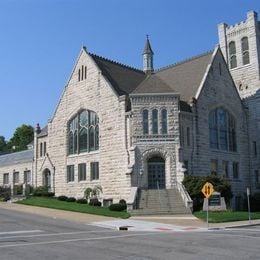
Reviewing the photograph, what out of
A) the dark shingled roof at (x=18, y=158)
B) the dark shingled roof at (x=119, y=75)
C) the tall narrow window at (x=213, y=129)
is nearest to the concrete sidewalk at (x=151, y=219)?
the tall narrow window at (x=213, y=129)

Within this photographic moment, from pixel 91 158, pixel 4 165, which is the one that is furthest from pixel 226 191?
pixel 4 165

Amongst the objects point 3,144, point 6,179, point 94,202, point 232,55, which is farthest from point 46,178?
point 3,144

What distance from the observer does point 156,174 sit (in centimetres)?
4009

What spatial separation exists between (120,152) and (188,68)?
45.4 feet

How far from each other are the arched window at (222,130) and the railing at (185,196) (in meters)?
7.93

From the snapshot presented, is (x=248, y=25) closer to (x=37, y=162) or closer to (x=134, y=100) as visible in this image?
(x=134, y=100)

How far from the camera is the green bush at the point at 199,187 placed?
36.9m

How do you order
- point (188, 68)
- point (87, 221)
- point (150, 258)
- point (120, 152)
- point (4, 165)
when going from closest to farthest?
point (150, 258)
point (87, 221)
point (120, 152)
point (188, 68)
point (4, 165)

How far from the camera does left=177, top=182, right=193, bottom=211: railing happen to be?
1391 inches

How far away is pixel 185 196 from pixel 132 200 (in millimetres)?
4445

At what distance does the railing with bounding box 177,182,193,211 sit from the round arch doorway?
5.77 feet

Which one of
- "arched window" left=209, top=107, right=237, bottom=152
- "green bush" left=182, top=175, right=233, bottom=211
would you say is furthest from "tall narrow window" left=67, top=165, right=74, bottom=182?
"arched window" left=209, top=107, right=237, bottom=152

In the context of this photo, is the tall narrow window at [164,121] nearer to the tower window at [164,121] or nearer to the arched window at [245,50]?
the tower window at [164,121]

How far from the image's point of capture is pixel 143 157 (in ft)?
130
